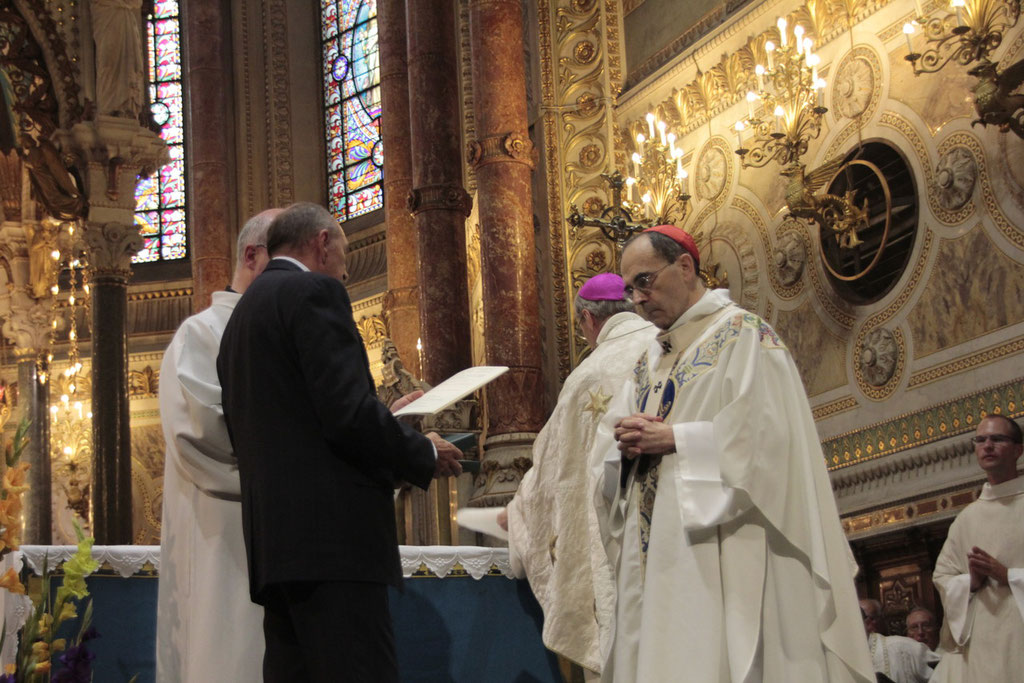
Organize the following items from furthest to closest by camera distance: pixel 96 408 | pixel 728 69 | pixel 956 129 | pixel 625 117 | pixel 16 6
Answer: pixel 16 6 → pixel 96 408 → pixel 625 117 → pixel 728 69 → pixel 956 129

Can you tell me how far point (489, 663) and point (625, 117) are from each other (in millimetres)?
6285

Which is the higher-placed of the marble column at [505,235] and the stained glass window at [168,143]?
the stained glass window at [168,143]

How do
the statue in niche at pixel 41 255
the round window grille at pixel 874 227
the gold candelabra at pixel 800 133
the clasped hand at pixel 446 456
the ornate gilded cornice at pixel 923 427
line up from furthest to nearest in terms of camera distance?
the statue in niche at pixel 41 255 < the gold candelabra at pixel 800 133 < the round window grille at pixel 874 227 < the ornate gilded cornice at pixel 923 427 < the clasped hand at pixel 446 456

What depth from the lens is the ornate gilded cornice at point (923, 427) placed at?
7098mm

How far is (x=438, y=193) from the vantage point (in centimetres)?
1149

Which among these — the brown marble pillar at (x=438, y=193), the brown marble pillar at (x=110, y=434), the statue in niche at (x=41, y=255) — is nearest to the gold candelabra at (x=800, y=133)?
the brown marble pillar at (x=438, y=193)

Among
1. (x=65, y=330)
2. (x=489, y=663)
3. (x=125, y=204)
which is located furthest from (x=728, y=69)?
(x=65, y=330)

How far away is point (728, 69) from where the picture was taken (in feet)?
32.6

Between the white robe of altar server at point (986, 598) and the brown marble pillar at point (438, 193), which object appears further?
the brown marble pillar at point (438, 193)

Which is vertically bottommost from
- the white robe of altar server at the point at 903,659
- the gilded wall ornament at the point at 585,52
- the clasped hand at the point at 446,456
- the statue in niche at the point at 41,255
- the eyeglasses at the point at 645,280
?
the white robe of altar server at the point at 903,659

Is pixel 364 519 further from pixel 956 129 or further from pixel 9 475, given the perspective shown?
pixel 956 129

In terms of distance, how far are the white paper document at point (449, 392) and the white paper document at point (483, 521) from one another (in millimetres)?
1509

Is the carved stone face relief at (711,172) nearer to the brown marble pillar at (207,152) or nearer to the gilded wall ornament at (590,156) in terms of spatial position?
the gilded wall ornament at (590,156)

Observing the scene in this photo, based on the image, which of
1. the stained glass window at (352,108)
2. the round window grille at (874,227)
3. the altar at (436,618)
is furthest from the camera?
the stained glass window at (352,108)
